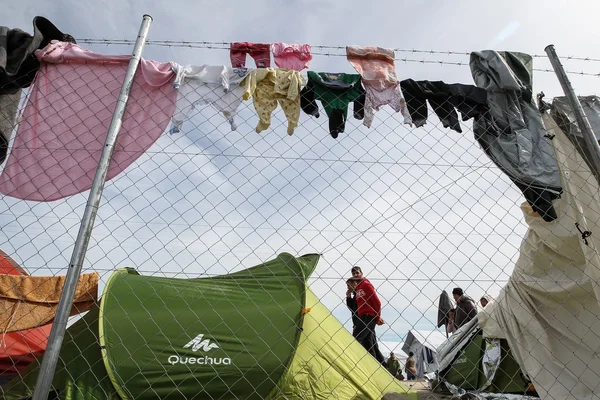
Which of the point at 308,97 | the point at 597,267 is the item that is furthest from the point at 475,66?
the point at 597,267

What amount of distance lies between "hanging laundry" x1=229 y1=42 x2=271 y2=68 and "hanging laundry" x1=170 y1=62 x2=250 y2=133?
145 mm

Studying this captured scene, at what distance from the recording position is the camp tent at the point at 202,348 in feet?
8.23

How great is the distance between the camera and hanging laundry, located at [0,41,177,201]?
2.18 metres

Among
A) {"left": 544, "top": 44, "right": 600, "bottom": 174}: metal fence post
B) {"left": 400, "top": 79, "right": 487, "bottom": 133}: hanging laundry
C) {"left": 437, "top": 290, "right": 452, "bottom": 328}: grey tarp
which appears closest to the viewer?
{"left": 544, "top": 44, "right": 600, "bottom": 174}: metal fence post

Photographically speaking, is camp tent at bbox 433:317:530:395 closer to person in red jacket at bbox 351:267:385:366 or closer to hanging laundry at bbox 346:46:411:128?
person in red jacket at bbox 351:267:385:366

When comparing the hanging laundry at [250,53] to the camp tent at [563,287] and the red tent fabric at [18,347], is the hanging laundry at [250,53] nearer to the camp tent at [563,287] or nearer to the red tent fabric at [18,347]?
the camp tent at [563,287]

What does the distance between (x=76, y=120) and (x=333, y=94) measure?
162cm

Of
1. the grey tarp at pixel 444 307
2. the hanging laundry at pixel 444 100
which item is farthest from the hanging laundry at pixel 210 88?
the grey tarp at pixel 444 307

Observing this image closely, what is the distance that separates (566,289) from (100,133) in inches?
135

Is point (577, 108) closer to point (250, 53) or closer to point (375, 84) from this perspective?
point (375, 84)

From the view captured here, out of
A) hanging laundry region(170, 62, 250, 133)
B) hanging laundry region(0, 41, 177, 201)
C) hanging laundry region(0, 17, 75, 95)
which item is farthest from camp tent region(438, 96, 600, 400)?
hanging laundry region(0, 17, 75, 95)

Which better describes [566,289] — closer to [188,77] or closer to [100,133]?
[188,77]

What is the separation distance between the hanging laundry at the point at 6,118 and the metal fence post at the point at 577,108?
313cm

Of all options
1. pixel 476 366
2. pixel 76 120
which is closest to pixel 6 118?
pixel 76 120
